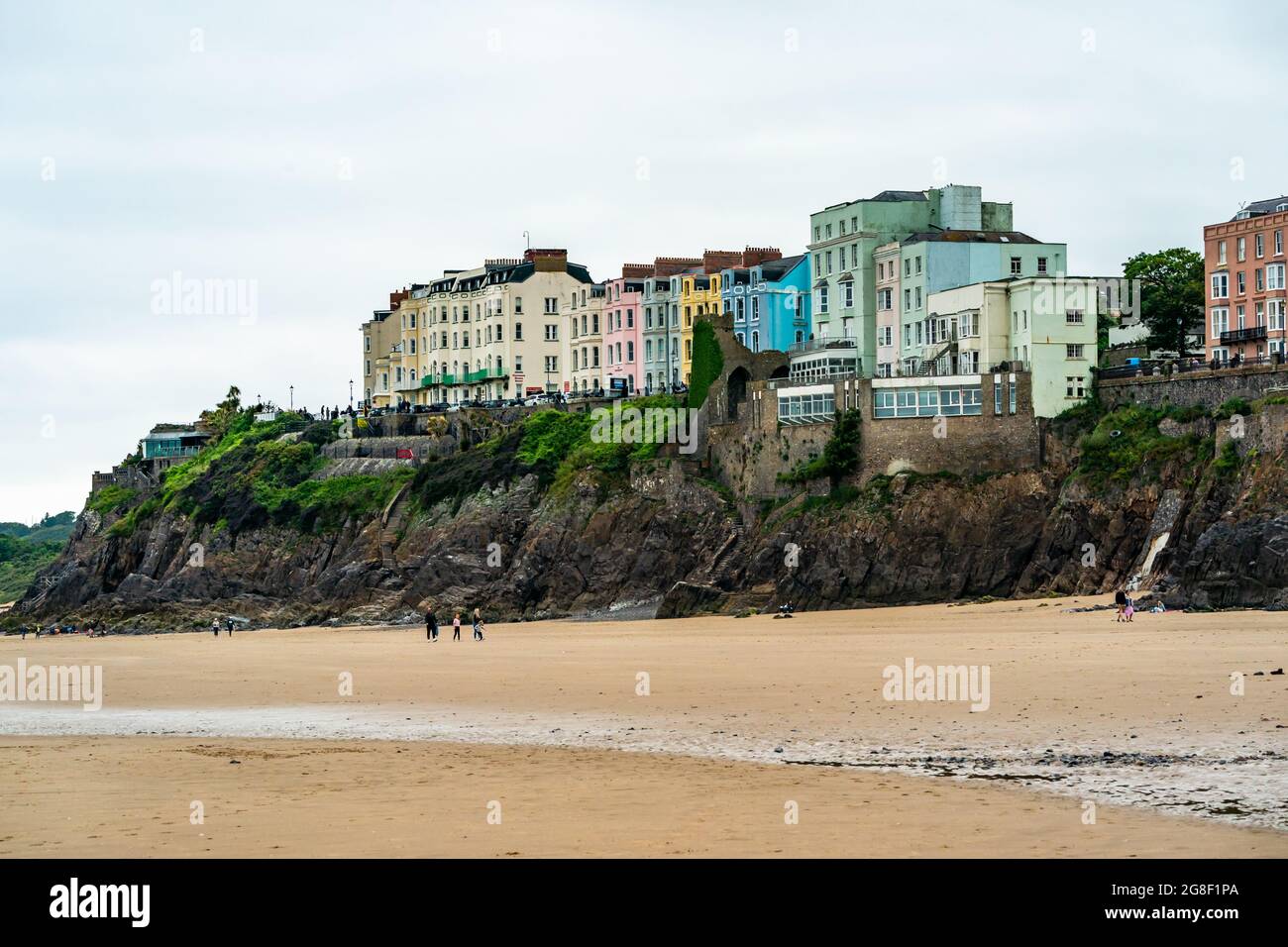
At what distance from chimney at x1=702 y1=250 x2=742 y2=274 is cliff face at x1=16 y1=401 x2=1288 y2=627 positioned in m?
15.0

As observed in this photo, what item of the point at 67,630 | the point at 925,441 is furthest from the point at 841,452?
the point at 67,630

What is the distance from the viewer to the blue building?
73.1 metres

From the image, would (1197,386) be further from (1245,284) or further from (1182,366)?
(1245,284)

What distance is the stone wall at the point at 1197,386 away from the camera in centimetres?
5062

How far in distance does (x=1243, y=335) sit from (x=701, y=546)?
842 inches

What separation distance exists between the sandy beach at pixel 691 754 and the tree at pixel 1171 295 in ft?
102

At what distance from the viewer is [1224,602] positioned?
42625 mm

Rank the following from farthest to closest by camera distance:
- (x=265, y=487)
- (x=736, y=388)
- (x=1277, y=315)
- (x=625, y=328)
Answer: (x=625, y=328) → (x=265, y=487) → (x=736, y=388) → (x=1277, y=315)

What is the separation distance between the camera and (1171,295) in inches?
2768

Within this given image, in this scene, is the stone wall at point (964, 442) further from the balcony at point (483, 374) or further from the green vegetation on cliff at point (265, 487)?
the balcony at point (483, 374)

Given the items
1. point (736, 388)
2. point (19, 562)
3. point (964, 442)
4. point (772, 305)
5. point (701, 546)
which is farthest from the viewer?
point (19, 562)

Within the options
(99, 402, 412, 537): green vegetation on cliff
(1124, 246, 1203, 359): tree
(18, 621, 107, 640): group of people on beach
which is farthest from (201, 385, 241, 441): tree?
(1124, 246, 1203, 359): tree

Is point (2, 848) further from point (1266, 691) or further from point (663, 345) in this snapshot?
point (663, 345)
